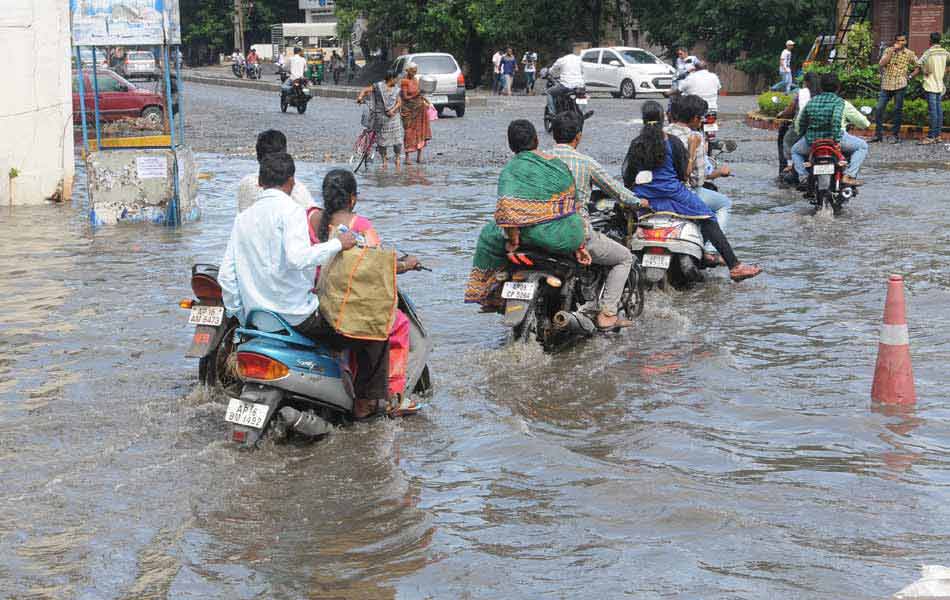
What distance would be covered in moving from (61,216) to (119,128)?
10.7 meters

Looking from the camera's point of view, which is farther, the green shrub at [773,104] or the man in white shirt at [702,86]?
the green shrub at [773,104]

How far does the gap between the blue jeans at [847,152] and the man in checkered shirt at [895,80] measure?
8320 mm

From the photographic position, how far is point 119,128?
2541 centimetres

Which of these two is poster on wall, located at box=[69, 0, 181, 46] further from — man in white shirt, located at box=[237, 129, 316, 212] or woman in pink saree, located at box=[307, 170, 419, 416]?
woman in pink saree, located at box=[307, 170, 419, 416]

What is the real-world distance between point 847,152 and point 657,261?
5111mm

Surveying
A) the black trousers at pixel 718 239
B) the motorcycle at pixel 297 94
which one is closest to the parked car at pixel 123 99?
the motorcycle at pixel 297 94

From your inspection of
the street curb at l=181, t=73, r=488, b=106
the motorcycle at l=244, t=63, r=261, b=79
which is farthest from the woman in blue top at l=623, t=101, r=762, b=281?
the motorcycle at l=244, t=63, r=261, b=79

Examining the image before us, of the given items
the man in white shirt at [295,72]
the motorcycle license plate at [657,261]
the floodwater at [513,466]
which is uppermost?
the man in white shirt at [295,72]

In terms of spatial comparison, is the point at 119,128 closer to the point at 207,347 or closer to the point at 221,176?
the point at 221,176

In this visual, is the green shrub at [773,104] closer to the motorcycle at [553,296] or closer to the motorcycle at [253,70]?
the motorcycle at [553,296]

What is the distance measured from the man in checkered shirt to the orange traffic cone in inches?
622

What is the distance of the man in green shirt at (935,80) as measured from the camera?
2102cm

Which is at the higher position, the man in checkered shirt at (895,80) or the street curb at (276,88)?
the man in checkered shirt at (895,80)

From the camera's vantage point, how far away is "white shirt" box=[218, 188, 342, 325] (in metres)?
6.04
